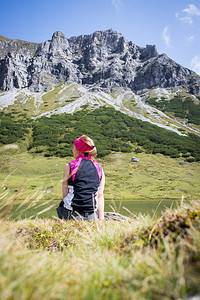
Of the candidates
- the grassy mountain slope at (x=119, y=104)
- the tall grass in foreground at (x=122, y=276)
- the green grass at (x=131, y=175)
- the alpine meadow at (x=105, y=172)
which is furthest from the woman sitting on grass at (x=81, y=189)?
the grassy mountain slope at (x=119, y=104)

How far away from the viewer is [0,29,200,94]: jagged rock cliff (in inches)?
4852

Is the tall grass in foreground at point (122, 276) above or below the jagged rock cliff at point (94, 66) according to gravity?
below

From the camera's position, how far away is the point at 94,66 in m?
148

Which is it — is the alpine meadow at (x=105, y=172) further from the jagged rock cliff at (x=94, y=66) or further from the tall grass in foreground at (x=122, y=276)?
the jagged rock cliff at (x=94, y=66)

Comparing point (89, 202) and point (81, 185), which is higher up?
point (81, 185)

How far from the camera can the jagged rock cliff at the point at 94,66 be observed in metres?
123

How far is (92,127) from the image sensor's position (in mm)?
54719

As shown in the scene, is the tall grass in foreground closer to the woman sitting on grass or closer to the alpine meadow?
the alpine meadow

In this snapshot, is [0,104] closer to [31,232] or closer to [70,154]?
[70,154]

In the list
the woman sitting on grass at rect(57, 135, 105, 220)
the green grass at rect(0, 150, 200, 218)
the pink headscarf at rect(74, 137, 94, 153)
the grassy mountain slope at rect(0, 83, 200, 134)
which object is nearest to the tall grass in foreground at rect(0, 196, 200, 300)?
the woman sitting on grass at rect(57, 135, 105, 220)

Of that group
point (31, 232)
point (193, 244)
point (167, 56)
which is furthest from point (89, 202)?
point (167, 56)

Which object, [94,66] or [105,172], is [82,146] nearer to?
[105,172]

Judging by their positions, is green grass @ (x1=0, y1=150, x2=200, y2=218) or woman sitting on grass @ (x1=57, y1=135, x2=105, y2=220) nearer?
woman sitting on grass @ (x1=57, y1=135, x2=105, y2=220)

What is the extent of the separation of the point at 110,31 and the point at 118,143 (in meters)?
169
